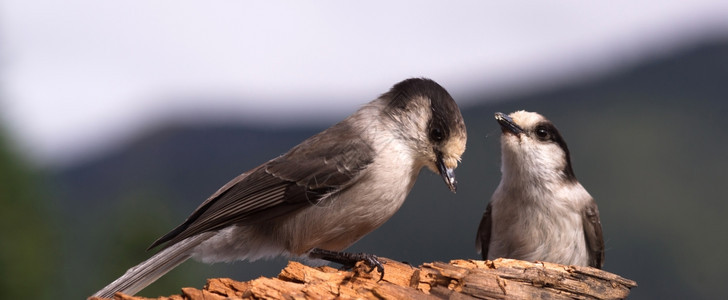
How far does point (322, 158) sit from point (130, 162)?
144280 millimetres

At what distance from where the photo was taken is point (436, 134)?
6418mm

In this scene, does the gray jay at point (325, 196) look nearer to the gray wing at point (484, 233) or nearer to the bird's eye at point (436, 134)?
the bird's eye at point (436, 134)

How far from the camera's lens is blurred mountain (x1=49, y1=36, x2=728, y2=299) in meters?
29.8

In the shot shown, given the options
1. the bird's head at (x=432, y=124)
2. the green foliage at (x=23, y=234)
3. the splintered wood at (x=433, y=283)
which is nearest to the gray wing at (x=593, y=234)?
the splintered wood at (x=433, y=283)

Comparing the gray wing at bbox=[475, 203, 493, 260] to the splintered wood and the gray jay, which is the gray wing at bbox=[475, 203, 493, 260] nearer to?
the gray jay

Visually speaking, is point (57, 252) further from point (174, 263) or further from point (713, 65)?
point (713, 65)

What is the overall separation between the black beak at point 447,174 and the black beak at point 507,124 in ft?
4.26

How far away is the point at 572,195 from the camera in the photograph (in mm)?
7590

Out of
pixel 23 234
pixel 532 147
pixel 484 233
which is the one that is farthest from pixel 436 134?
pixel 23 234

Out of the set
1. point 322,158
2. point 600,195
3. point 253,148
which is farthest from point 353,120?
point 253,148

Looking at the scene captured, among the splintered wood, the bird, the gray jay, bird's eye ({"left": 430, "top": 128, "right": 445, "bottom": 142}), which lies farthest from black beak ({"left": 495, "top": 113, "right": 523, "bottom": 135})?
the splintered wood

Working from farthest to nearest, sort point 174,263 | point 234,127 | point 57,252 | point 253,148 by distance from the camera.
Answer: point 234,127
point 253,148
point 57,252
point 174,263

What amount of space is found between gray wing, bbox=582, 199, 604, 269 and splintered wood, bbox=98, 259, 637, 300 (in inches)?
60.2

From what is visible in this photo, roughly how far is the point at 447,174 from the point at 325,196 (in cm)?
100
